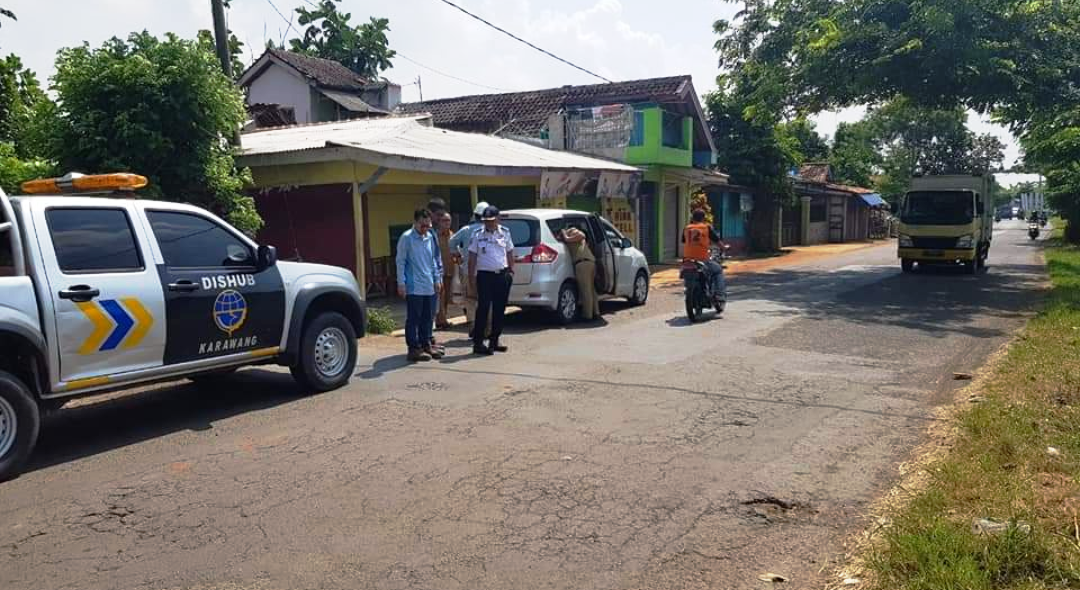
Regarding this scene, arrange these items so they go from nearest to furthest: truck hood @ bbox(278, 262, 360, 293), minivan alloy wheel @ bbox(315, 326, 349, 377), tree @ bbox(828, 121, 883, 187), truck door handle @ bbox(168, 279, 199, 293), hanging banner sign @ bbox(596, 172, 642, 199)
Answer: truck door handle @ bbox(168, 279, 199, 293), truck hood @ bbox(278, 262, 360, 293), minivan alloy wheel @ bbox(315, 326, 349, 377), hanging banner sign @ bbox(596, 172, 642, 199), tree @ bbox(828, 121, 883, 187)

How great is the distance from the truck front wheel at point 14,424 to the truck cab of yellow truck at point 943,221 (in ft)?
62.4

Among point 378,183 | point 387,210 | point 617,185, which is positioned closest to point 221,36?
point 378,183

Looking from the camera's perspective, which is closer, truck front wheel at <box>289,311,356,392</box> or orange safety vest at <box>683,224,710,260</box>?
truck front wheel at <box>289,311,356,392</box>

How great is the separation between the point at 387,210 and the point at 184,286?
9.54m

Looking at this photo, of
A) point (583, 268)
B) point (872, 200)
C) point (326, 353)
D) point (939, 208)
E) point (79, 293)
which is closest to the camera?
point (79, 293)

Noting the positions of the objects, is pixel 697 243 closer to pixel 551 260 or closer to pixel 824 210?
pixel 551 260

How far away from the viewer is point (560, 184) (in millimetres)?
16891

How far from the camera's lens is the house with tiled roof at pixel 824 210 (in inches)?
1534

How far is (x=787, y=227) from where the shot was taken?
38.8m

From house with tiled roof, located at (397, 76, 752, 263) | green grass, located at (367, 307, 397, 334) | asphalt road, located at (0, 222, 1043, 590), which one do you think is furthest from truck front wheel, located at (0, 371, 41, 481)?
house with tiled roof, located at (397, 76, 752, 263)

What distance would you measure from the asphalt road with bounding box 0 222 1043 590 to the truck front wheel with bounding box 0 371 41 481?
0.43 ft

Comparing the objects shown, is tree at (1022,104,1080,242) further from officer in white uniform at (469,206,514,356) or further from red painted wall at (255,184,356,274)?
red painted wall at (255,184,356,274)

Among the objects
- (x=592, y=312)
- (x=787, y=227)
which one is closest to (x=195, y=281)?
(x=592, y=312)

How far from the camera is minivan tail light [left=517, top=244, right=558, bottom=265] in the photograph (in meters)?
11.6
